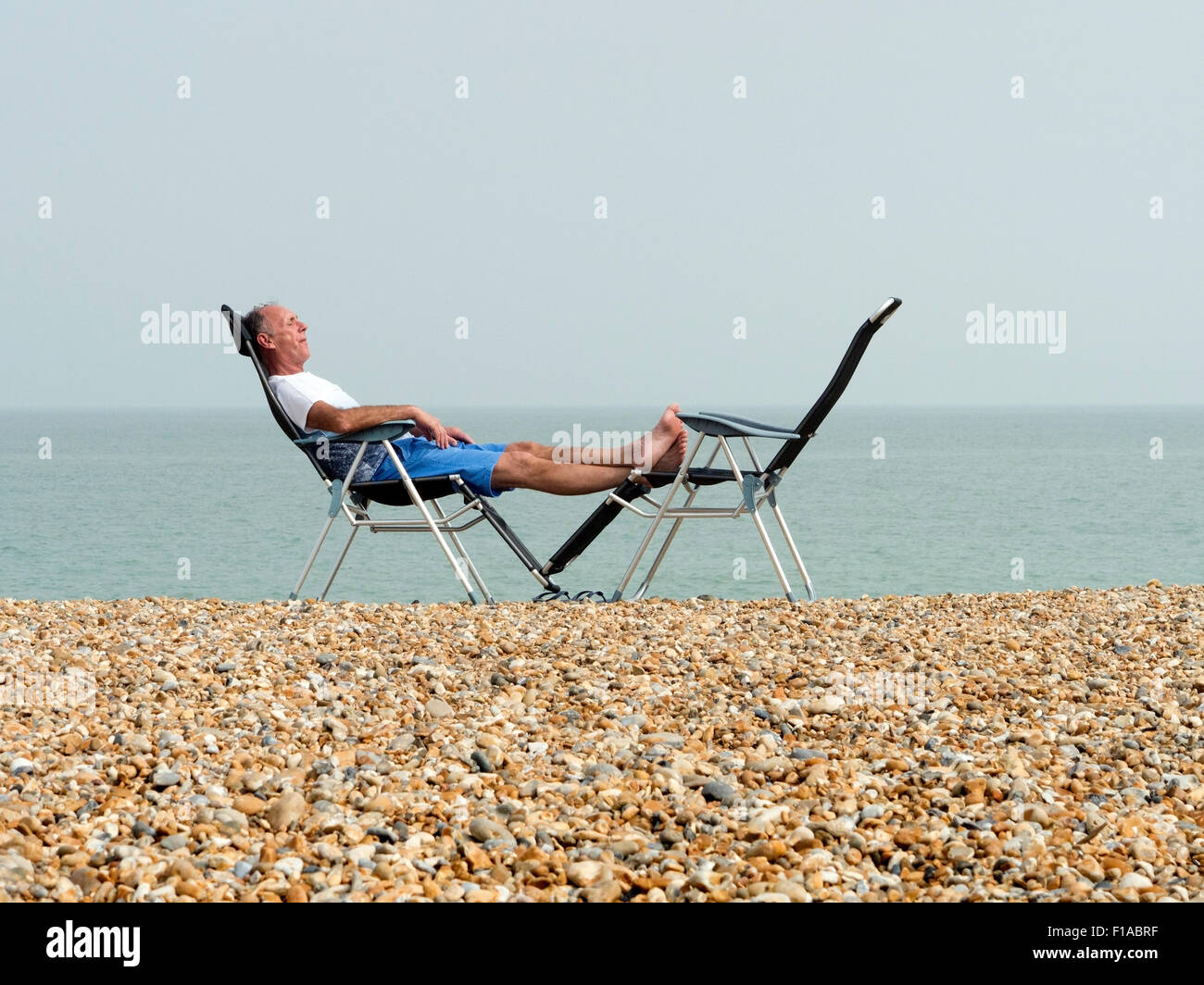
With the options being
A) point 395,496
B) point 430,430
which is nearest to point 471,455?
point 430,430

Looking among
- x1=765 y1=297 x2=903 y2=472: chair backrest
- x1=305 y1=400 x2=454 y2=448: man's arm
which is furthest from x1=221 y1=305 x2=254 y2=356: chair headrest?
x1=765 y1=297 x2=903 y2=472: chair backrest

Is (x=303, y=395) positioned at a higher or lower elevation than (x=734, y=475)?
higher

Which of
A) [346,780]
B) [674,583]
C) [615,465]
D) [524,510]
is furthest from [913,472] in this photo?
[346,780]

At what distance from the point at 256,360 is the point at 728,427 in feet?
8.14

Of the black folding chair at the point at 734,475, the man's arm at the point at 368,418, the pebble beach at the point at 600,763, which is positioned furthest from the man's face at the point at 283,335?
the pebble beach at the point at 600,763

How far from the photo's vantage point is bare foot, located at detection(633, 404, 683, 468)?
5621 mm

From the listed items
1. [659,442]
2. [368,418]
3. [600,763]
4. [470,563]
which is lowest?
[600,763]

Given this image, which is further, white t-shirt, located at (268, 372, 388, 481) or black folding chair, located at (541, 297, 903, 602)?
white t-shirt, located at (268, 372, 388, 481)

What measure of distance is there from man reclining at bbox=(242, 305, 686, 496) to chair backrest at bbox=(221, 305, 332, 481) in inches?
1.3

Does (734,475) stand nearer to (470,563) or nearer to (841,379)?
(841,379)

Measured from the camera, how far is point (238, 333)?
20.3 feet

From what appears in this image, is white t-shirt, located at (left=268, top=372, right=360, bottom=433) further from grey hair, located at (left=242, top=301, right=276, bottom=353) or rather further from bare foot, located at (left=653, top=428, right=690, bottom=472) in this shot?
bare foot, located at (left=653, top=428, right=690, bottom=472)

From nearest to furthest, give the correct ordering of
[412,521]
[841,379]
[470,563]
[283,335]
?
[841,379]
[412,521]
[470,563]
[283,335]

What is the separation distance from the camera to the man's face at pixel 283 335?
20.4ft
